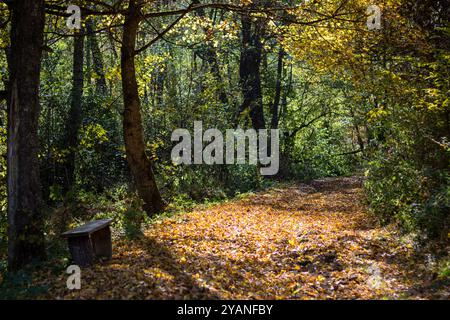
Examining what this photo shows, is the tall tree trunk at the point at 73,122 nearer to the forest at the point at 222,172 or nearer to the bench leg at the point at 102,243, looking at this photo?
the forest at the point at 222,172

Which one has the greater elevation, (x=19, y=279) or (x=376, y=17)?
(x=376, y=17)

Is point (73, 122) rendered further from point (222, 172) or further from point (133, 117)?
point (222, 172)

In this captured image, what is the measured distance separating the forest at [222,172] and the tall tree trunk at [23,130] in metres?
0.02

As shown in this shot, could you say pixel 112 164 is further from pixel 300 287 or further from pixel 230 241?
pixel 300 287

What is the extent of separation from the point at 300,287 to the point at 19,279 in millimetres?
3553

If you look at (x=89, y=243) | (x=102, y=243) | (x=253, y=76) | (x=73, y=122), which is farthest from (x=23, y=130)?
(x=253, y=76)

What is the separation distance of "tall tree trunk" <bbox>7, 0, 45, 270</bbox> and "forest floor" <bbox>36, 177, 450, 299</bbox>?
67 centimetres

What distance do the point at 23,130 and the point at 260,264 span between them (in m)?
3.83

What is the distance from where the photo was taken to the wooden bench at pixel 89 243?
6.46 meters

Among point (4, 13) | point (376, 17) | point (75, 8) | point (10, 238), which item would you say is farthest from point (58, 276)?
point (376, 17)

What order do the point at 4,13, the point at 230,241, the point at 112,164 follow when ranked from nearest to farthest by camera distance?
1. the point at 230,241
2. the point at 4,13
3. the point at 112,164

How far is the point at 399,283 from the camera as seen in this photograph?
6191 millimetres

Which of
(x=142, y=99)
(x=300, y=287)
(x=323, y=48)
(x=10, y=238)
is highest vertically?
(x=323, y=48)

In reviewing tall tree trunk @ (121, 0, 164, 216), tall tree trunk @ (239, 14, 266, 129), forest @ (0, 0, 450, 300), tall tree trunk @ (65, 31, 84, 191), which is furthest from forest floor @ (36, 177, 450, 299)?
tall tree trunk @ (239, 14, 266, 129)
